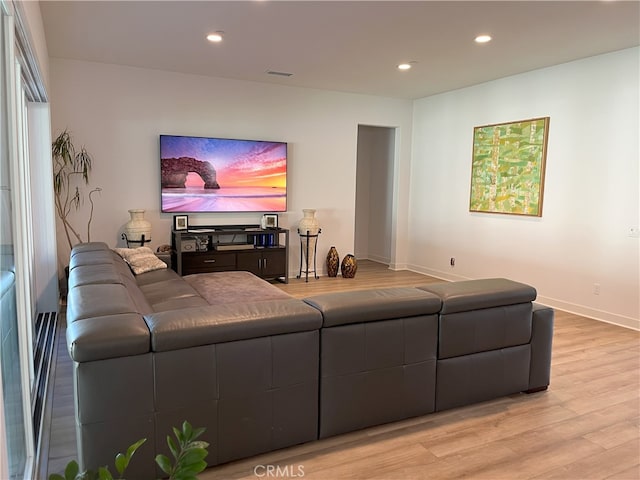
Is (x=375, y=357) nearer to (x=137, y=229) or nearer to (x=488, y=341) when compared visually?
(x=488, y=341)

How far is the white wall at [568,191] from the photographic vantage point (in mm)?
4527

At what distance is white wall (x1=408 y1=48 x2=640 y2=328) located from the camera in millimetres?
4527

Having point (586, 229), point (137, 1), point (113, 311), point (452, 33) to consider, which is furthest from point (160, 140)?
point (586, 229)

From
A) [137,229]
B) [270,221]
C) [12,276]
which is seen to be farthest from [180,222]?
[12,276]

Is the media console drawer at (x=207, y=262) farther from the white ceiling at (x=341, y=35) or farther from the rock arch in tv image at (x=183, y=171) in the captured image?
the white ceiling at (x=341, y=35)

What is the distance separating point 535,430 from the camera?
2.55 metres

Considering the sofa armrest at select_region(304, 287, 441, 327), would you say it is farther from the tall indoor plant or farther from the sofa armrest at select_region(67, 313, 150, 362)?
the tall indoor plant

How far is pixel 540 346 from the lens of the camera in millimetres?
2939

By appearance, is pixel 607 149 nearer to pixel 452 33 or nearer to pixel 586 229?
pixel 586 229

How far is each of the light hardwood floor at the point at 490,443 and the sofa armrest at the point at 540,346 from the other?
0.11 metres

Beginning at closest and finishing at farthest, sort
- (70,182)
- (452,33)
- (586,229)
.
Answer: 1. (452,33)
2. (586,229)
3. (70,182)

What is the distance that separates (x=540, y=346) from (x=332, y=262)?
156 inches

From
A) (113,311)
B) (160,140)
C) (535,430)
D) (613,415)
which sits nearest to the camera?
(113,311)

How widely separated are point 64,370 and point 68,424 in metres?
0.85
